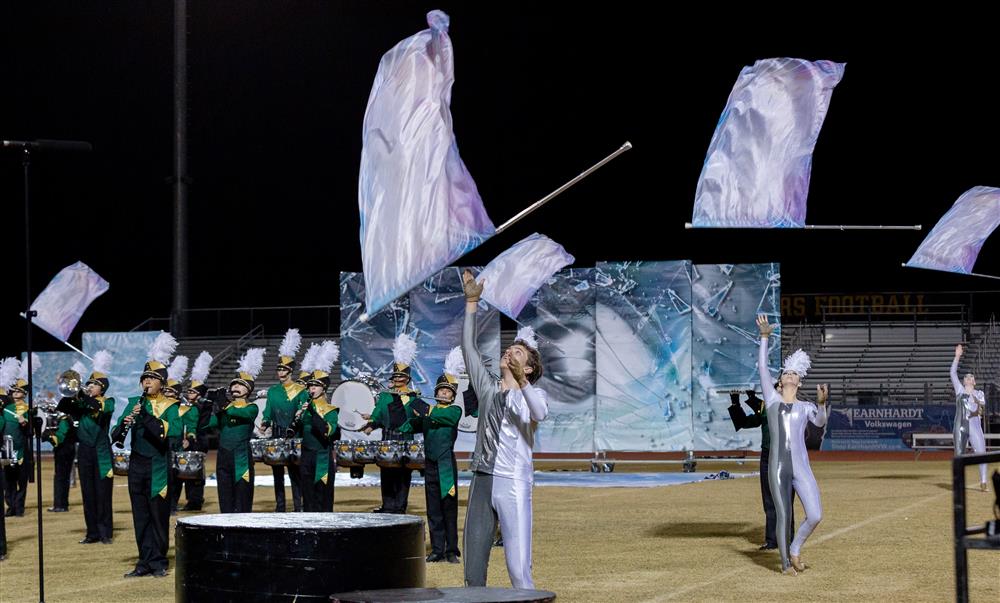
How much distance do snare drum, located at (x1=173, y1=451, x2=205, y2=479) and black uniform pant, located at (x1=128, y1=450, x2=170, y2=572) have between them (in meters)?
1.93

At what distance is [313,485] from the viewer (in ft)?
40.1

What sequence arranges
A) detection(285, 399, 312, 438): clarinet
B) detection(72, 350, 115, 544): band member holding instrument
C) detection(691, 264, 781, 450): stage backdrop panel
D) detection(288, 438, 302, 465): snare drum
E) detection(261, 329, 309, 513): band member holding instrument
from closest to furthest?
1. detection(72, 350, 115, 544): band member holding instrument
2. detection(285, 399, 312, 438): clarinet
3. detection(288, 438, 302, 465): snare drum
4. detection(261, 329, 309, 513): band member holding instrument
5. detection(691, 264, 781, 450): stage backdrop panel

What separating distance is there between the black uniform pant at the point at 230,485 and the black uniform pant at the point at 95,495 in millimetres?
1025

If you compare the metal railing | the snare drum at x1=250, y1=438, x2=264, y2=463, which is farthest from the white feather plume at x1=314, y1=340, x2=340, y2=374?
the metal railing

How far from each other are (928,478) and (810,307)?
17.3 meters

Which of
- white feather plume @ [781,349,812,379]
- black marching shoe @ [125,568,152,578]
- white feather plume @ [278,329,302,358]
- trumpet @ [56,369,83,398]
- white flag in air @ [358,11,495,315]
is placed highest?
white flag in air @ [358,11,495,315]

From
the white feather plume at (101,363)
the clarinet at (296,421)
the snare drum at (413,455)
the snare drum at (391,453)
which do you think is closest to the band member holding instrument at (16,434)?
the white feather plume at (101,363)

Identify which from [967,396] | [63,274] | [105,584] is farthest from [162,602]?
[967,396]

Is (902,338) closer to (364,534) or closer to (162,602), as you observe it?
(162,602)

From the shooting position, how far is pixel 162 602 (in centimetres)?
831

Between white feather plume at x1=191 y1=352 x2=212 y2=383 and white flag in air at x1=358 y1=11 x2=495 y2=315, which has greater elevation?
white flag in air at x1=358 y1=11 x2=495 y2=315

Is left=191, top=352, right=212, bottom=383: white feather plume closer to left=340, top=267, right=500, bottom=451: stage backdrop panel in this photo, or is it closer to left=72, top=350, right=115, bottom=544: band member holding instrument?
left=72, top=350, right=115, bottom=544: band member holding instrument

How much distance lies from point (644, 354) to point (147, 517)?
38.8 feet

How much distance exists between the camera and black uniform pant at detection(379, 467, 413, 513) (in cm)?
1298
